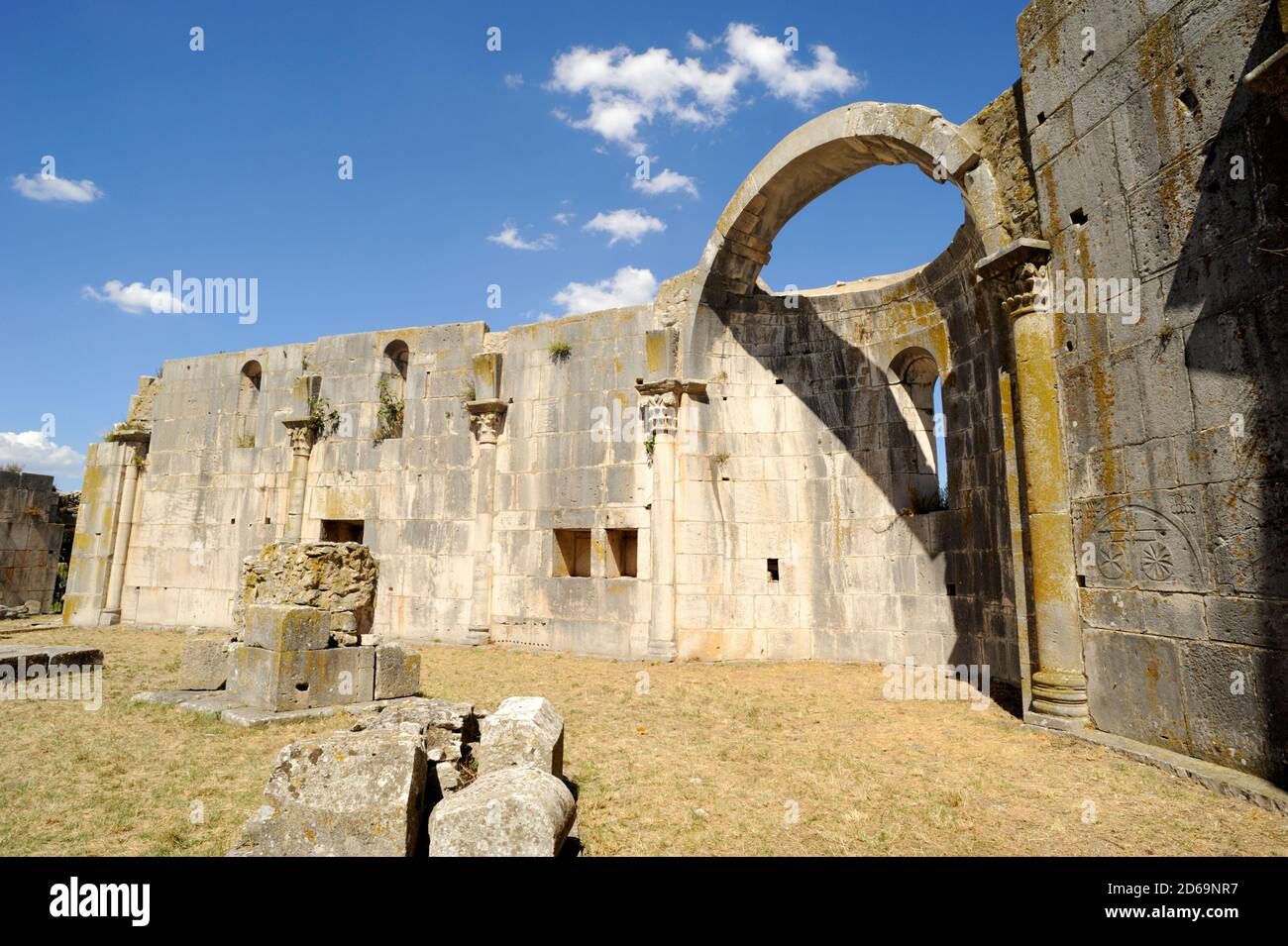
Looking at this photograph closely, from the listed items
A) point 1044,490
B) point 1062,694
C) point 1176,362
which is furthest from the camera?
point 1044,490

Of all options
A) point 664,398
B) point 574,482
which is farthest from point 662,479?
point 574,482

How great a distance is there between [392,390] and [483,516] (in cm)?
397

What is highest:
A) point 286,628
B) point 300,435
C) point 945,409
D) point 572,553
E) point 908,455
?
point 300,435

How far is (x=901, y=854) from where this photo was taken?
408cm

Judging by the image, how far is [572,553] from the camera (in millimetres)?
13367

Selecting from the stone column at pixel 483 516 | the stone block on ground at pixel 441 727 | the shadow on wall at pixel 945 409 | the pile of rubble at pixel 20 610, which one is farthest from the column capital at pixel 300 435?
the stone block on ground at pixel 441 727

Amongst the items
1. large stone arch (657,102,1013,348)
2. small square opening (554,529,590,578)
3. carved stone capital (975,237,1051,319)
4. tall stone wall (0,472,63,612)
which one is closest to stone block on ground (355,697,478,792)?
carved stone capital (975,237,1051,319)

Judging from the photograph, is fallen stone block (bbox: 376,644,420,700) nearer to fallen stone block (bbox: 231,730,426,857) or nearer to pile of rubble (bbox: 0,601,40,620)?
fallen stone block (bbox: 231,730,426,857)

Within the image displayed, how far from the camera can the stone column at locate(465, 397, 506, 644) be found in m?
13.2

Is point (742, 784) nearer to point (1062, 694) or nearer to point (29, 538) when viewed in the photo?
point (1062, 694)

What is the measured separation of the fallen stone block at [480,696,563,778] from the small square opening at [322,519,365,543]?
11595mm

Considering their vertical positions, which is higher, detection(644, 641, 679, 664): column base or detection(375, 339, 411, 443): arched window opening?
detection(375, 339, 411, 443): arched window opening
